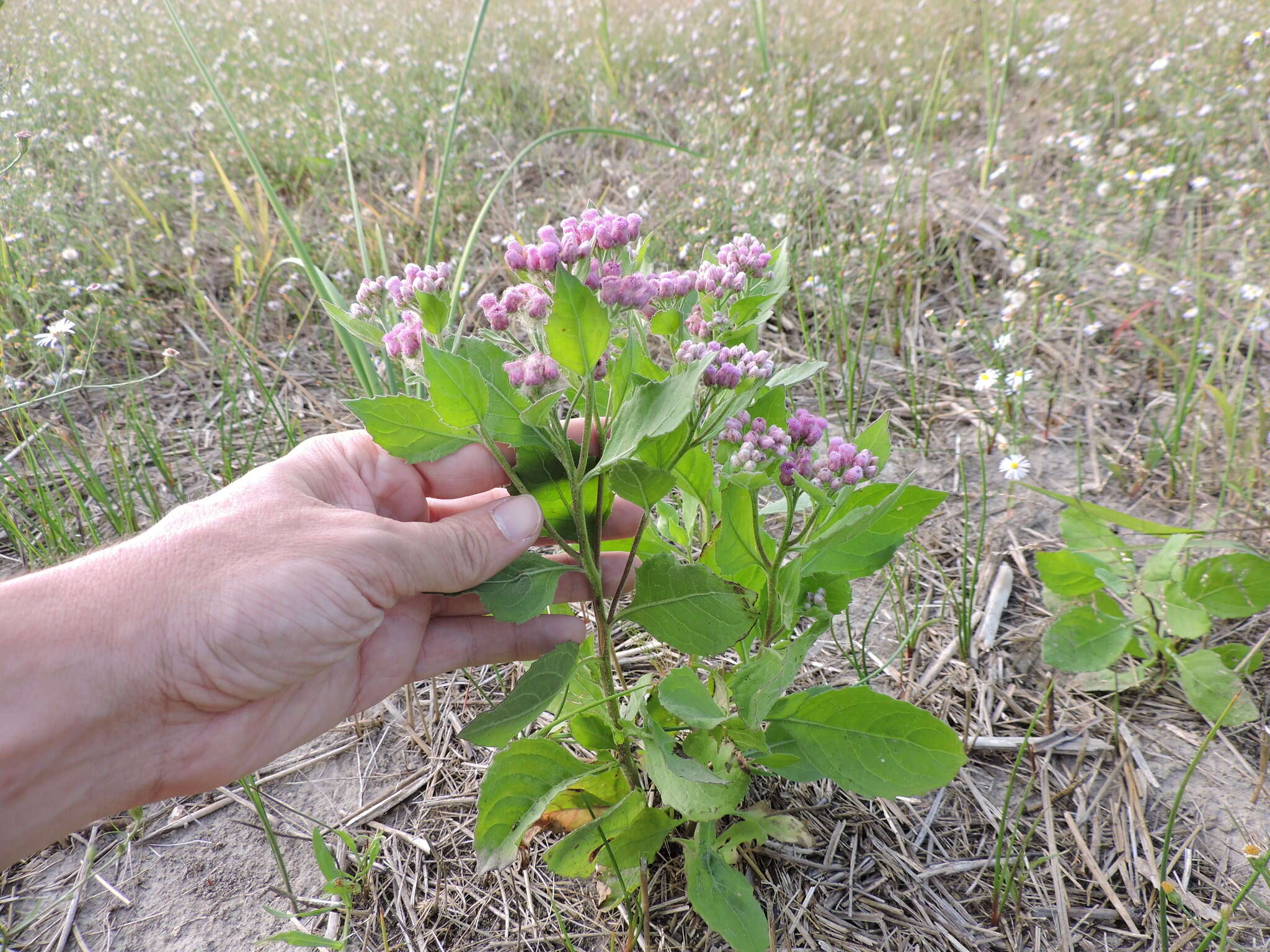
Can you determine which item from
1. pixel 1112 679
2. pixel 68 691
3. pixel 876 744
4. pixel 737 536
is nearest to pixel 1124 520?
pixel 1112 679

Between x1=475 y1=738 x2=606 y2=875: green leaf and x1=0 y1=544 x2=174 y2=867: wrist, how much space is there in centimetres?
59

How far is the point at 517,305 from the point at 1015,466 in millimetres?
1811

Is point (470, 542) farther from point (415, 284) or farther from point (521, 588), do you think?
point (415, 284)

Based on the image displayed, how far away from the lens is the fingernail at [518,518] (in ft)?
4.18

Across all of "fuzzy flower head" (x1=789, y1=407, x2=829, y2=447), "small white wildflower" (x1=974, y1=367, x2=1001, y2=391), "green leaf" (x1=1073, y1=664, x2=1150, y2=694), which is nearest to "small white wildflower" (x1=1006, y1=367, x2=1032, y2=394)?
"small white wildflower" (x1=974, y1=367, x2=1001, y2=391)

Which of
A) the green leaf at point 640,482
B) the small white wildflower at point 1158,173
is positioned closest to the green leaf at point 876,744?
the green leaf at point 640,482

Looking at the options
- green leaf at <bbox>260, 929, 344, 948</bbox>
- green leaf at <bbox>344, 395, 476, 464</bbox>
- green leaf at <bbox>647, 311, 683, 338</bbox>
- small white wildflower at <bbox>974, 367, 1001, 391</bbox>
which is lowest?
green leaf at <bbox>260, 929, 344, 948</bbox>

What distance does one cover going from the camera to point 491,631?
65.7 inches

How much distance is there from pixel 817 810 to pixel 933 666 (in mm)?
508

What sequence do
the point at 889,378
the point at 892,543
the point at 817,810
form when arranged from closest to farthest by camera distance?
the point at 892,543 → the point at 817,810 → the point at 889,378

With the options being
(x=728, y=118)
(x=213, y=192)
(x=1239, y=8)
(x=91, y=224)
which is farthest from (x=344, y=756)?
(x=1239, y=8)

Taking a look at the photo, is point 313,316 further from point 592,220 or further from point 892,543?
point 892,543

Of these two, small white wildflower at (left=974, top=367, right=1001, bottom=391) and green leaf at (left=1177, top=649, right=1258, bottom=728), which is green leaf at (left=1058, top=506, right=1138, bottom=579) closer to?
green leaf at (left=1177, top=649, right=1258, bottom=728)

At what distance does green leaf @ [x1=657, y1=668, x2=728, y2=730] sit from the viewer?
3.82 feet
